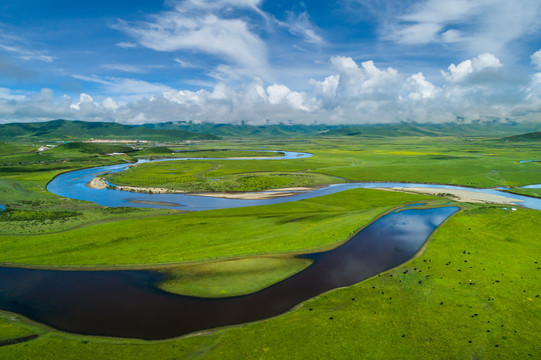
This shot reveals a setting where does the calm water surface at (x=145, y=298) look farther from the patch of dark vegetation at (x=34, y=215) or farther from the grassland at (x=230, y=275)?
the patch of dark vegetation at (x=34, y=215)

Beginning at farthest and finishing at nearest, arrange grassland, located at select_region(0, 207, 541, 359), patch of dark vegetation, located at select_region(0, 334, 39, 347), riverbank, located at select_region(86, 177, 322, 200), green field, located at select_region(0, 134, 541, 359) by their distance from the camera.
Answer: riverbank, located at select_region(86, 177, 322, 200), patch of dark vegetation, located at select_region(0, 334, 39, 347), green field, located at select_region(0, 134, 541, 359), grassland, located at select_region(0, 207, 541, 359)

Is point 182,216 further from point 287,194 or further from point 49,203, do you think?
point 49,203

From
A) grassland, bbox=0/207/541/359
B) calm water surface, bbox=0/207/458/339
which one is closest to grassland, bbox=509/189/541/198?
grassland, bbox=0/207/541/359

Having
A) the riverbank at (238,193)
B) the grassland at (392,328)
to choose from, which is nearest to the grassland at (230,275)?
the grassland at (392,328)

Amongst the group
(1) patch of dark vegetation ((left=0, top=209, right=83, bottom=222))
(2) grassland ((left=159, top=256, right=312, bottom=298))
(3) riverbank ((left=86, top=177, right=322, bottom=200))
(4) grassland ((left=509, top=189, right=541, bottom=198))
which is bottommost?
(2) grassland ((left=159, top=256, right=312, bottom=298))

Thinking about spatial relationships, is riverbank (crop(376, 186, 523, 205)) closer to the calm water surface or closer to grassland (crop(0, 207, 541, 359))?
grassland (crop(0, 207, 541, 359))

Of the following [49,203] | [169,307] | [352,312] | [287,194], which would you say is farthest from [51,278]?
[287,194]

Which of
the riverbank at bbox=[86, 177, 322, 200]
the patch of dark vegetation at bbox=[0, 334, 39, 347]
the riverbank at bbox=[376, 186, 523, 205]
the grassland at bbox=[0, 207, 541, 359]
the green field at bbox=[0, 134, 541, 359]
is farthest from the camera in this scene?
the riverbank at bbox=[86, 177, 322, 200]

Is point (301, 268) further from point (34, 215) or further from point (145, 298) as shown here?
point (34, 215)
